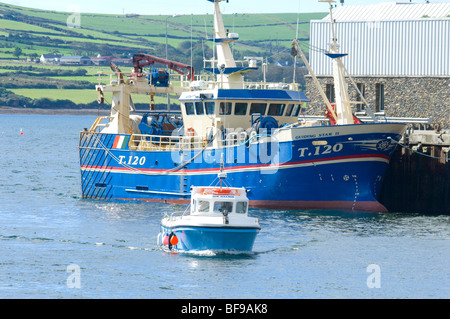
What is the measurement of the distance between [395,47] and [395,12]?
368 cm

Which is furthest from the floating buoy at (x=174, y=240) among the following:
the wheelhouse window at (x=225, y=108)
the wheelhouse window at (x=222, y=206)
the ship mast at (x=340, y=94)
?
the wheelhouse window at (x=225, y=108)

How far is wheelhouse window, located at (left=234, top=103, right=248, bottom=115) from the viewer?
44906 millimetres

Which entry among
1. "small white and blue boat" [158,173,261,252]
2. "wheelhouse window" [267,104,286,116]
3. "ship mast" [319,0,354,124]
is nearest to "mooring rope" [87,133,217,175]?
"wheelhouse window" [267,104,286,116]

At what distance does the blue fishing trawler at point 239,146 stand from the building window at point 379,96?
9.99m

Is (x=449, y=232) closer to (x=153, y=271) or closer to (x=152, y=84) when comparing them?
(x=153, y=271)

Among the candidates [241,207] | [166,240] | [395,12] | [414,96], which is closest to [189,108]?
[414,96]

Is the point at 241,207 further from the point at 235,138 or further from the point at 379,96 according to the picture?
the point at 379,96

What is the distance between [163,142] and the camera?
4506 centimetres

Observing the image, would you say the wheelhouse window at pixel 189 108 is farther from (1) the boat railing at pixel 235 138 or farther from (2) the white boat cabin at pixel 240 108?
(1) the boat railing at pixel 235 138

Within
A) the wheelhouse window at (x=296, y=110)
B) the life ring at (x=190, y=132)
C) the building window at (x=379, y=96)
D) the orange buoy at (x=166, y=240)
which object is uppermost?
the building window at (x=379, y=96)

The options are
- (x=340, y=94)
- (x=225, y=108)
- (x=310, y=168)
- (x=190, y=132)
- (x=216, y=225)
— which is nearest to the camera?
(x=216, y=225)

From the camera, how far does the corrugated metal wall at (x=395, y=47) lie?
176ft

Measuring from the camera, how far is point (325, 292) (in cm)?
2733

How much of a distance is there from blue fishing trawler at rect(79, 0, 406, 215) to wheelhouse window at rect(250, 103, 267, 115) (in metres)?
0.05
